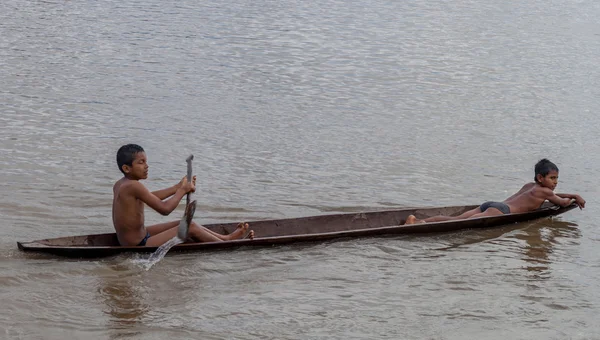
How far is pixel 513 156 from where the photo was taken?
10578 mm

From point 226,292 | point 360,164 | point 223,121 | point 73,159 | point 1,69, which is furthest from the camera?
point 1,69


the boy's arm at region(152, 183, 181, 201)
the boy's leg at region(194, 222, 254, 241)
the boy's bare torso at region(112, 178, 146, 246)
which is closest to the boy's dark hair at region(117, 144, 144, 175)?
the boy's bare torso at region(112, 178, 146, 246)

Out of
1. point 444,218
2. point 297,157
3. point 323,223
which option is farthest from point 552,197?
point 297,157

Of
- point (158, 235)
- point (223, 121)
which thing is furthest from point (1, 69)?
point (158, 235)

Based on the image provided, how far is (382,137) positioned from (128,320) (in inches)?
237

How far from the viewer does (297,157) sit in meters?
9.98

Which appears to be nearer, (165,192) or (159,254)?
(159,254)

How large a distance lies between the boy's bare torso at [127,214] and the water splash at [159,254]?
0.54 feet

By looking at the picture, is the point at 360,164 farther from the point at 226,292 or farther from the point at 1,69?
the point at 1,69

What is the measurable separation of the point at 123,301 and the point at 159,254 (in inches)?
24.4

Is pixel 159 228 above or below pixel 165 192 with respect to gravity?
below

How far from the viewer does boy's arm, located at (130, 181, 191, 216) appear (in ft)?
21.2

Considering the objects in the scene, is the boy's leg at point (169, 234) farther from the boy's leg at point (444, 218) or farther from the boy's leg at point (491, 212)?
the boy's leg at point (491, 212)

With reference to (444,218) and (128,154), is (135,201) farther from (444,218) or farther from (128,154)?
(444,218)
